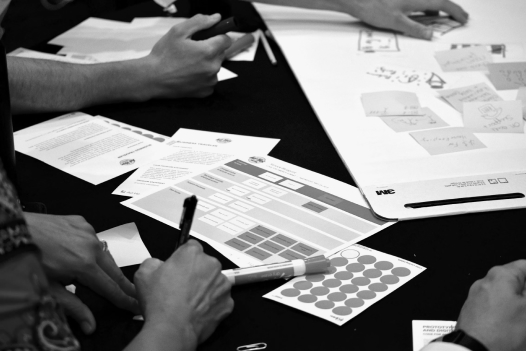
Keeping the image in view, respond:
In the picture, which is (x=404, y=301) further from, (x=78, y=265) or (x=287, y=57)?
(x=287, y=57)

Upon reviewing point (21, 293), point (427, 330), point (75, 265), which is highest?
point (21, 293)

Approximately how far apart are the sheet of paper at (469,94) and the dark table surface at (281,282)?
32 cm

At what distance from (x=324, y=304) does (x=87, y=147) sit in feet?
2.25

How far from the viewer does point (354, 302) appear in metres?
0.95

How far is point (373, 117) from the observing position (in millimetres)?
1462

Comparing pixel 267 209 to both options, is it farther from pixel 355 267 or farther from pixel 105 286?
pixel 105 286

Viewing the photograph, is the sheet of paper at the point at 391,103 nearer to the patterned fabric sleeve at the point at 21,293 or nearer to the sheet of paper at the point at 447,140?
the sheet of paper at the point at 447,140

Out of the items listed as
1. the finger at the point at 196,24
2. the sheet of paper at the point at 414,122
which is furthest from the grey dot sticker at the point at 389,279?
the finger at the point at 196,24

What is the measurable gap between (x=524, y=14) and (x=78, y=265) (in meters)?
1.62

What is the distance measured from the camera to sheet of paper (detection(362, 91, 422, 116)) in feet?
4.84

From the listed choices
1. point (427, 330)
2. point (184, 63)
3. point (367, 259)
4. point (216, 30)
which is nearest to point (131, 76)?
point (184, 63)

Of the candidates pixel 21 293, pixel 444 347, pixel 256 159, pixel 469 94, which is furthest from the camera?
pixel 469 94

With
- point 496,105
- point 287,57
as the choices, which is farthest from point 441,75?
point 287,57

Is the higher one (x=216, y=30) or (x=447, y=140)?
(x=216, y=30)
